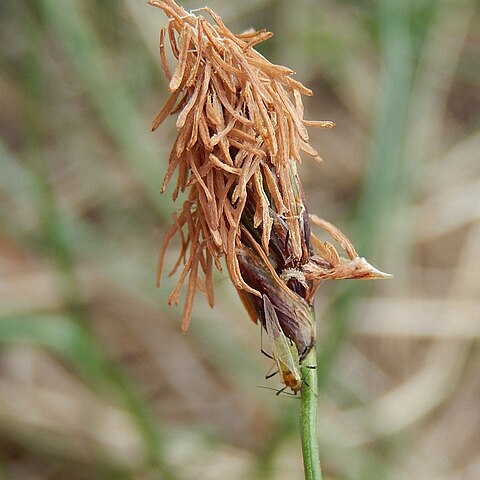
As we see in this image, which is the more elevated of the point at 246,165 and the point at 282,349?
the point at 246,165

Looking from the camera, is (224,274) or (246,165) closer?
(246,165)

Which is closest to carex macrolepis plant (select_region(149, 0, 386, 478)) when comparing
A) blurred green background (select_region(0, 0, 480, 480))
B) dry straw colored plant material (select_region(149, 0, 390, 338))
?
dry straw colored plant material (select_region(149, 0, 390, 338))

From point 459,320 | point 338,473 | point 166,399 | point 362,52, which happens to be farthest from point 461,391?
Result: point 362,52

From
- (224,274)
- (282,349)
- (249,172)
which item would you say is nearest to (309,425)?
(282,349)

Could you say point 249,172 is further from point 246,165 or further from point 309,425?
point 309,425

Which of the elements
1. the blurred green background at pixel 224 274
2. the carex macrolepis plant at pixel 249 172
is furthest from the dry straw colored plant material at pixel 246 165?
the blurred green background at pixel 224 274

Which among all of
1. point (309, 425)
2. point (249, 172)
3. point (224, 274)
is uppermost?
point (224, 274)

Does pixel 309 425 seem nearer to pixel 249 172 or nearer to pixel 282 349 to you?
pixel 282 349

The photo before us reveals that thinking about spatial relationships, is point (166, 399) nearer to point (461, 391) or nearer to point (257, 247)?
point (461, 391)
